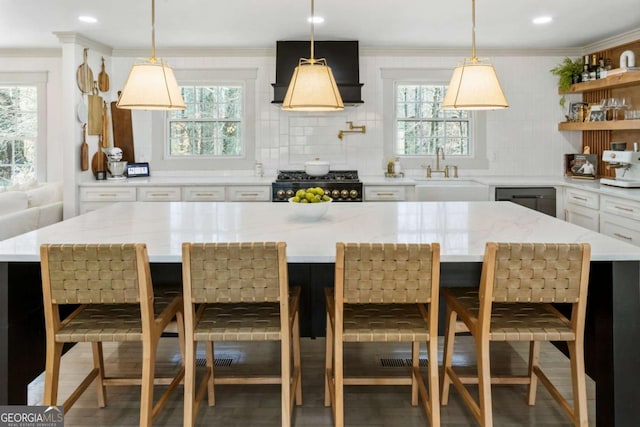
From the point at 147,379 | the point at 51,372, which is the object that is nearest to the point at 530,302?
the point at 147,379

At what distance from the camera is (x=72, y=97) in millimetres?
5195

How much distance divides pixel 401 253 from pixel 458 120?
14.8 ft

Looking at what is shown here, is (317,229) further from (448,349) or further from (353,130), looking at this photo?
(353,130)

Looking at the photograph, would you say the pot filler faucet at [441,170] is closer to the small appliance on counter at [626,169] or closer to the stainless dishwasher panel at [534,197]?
the stainless dishwasher panel at [534,197]

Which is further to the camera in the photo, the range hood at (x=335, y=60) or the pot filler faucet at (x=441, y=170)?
the pot filler faucet at (x=441, y=170)

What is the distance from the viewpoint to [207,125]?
6.17 metres

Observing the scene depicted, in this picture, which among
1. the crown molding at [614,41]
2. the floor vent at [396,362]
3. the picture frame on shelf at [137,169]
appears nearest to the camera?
the floor vent at [396,362]

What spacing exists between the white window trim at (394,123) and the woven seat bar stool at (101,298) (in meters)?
4.22

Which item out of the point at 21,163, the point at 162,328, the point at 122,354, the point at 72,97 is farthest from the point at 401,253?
the point at 21,163

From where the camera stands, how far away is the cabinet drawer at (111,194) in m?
5.39

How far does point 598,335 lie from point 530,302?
405mm

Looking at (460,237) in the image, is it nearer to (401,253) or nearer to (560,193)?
(401,253)

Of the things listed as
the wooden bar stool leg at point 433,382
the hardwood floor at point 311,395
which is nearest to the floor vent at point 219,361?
the hardwood floor at point 311,395

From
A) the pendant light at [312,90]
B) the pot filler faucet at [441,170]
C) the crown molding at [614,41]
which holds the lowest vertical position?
the pot filler faucet at [441,170]
